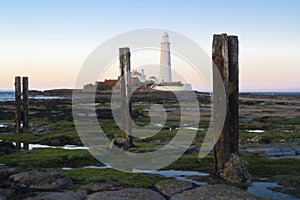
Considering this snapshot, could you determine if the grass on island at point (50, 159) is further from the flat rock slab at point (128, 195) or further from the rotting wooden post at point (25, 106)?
the rotting wooden post at point (25, 106)

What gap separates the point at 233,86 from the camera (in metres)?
10.3

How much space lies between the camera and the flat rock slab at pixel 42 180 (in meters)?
8.36

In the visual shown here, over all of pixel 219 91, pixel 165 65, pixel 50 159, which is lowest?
pixel 50 159

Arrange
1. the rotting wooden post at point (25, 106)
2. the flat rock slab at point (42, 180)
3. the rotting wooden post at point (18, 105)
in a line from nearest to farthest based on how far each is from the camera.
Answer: the flat rock slab at point (42, 180) < the rotting wooden post at point (18, 105) < the rotting wooden post at point (25, 106)

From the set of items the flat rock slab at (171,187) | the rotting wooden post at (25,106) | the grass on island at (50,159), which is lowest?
the grass on island at (50,159)

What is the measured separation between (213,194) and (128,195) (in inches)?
75.4

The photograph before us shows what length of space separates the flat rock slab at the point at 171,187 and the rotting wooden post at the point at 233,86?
2487 millimetres

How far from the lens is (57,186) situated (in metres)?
8.46

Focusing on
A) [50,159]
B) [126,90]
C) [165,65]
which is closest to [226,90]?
[126,90]

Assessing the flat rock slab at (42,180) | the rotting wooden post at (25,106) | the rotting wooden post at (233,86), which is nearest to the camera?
the flat rock slab at (42,180)

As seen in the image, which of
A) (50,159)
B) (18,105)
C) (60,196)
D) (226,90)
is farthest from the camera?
(18,105)

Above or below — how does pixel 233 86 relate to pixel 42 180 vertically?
above

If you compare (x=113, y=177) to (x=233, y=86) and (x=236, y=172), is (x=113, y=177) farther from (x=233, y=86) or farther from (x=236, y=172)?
(x=233, y=86)

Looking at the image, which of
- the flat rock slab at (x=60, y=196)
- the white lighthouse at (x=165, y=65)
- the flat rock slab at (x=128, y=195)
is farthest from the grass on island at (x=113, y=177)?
the white lighthouse at (x=165, y=65)
